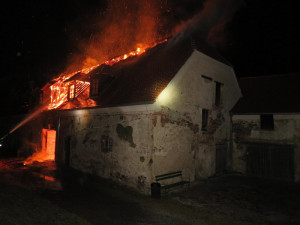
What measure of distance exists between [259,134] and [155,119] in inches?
352

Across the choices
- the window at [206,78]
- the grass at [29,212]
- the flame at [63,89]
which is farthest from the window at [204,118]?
the grass at [29,212]

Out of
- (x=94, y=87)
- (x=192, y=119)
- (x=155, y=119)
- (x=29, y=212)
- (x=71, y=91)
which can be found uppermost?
(x=71, y=91)

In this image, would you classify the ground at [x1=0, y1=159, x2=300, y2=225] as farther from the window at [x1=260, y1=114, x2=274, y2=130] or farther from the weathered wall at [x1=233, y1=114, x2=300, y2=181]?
the window at [x1=260, y1=114, x2=274, y2=130]

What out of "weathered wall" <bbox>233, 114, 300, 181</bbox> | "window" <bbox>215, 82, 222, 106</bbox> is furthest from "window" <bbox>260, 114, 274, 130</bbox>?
"window" <bbox>215, 82, 222, 106</bbox>

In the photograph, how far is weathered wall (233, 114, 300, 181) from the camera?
1397 centimetres

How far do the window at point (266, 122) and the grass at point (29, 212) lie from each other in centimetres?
1330

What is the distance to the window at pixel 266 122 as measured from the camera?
49.6 feet

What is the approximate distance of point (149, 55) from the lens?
52.7 feet

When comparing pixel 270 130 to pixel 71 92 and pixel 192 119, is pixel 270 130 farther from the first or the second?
pixel 71 92

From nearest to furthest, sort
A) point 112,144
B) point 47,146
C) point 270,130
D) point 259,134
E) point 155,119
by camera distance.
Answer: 1. point 155,119
2. point 112,144
3. point 270,130
4. point 259,134
5. point 47,146

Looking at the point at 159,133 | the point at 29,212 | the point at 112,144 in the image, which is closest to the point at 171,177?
the point at 159,133

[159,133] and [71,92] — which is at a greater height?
[71,92]

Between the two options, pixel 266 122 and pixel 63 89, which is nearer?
pixel 266 122

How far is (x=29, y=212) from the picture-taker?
695cm
